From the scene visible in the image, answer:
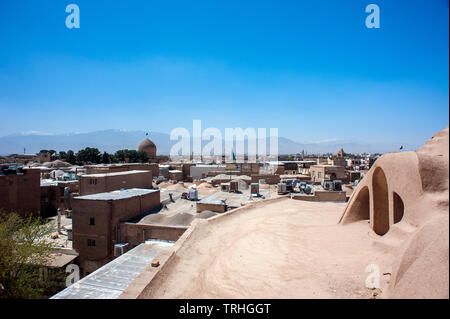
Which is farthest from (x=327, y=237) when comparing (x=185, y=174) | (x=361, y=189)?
(x=185, y=174)

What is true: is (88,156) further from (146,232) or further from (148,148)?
(146,232)

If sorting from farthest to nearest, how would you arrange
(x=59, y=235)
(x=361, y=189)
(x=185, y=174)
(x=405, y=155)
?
1. (x=185, y=174)
2. (x=59, y=235)
3. (x=361, y=189)
4. (x=405, y=155)

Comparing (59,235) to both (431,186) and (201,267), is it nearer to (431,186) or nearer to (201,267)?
(201,267)

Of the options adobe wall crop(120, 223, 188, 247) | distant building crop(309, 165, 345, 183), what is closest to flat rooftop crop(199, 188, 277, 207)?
adobe wall crop(120, 223, 188, 247)

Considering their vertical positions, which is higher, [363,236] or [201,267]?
[363,236]

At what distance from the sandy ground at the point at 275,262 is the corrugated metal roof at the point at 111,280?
2.02 m

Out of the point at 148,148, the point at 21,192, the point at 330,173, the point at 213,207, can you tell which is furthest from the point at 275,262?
the point at 148,148

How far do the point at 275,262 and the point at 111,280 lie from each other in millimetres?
5074

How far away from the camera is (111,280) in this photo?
7961 millimetres

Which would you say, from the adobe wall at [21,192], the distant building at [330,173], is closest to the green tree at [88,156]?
the adobe wall at [21,192]

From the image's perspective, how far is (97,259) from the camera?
14703 mm

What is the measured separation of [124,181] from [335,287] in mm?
20109

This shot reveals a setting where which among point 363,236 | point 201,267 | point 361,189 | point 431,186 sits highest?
point 431,186
